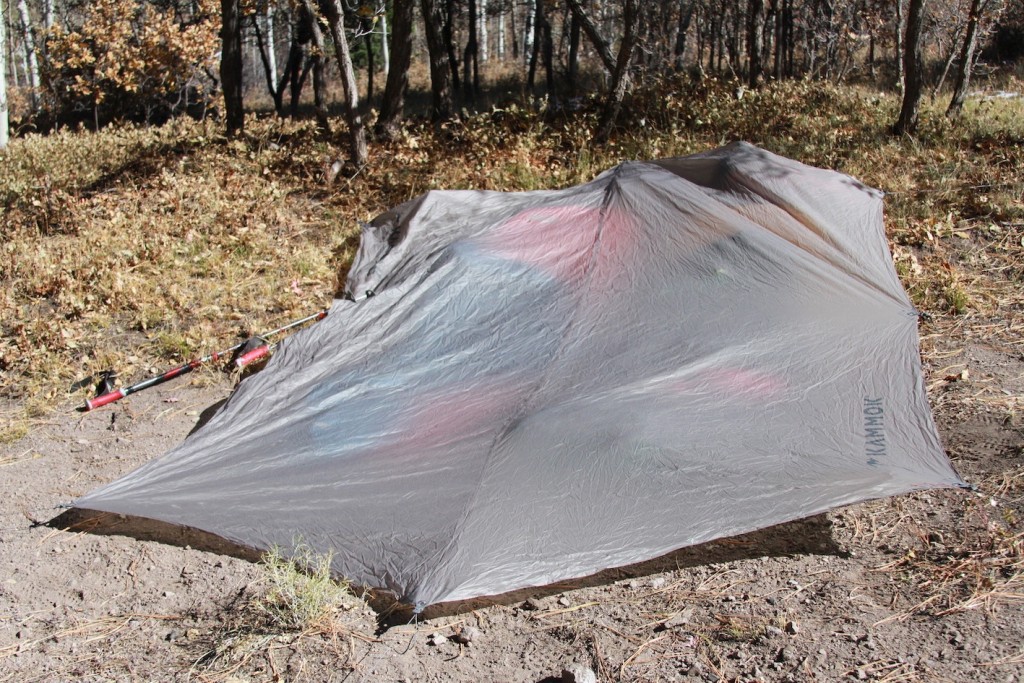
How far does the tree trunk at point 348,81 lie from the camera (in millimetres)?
8141

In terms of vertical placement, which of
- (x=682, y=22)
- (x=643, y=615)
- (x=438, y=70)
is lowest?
(x=643, y=615)

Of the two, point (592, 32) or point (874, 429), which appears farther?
point (592, 32)

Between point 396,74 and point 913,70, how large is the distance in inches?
205

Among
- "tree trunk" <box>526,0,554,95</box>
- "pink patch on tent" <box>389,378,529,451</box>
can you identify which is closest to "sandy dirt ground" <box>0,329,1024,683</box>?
"pink patch on tent" <box>389,378,529,451</box>

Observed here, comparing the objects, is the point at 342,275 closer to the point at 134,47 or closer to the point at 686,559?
the point at 686,559

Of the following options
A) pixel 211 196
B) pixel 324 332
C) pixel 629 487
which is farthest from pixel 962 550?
pixel 211 196

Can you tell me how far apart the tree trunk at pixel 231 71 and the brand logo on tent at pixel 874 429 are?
8459mm

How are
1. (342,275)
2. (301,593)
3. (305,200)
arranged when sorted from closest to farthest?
1. (301,593)
2. (342,275)
3. (305,200)

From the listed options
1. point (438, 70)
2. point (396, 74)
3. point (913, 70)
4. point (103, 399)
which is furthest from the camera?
point (438, 70)

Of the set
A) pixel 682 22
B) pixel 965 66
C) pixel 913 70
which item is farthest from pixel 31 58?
pixel 965 66

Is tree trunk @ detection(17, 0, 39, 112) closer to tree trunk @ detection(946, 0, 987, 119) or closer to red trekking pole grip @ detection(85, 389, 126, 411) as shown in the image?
red trekking pole grip @ detection(85, 389, 126, 411)

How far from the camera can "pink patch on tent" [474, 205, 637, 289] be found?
488 centimetres

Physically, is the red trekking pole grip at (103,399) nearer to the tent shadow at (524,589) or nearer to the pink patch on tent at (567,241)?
the tent shadow at (524,589)

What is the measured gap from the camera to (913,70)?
866 centimetres
